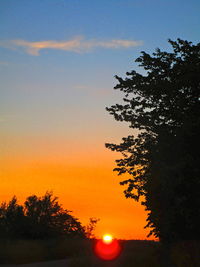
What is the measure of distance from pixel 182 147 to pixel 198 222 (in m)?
4.43

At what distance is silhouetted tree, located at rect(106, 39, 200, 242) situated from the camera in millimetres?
22953

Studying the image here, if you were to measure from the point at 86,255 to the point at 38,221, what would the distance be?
49.7 feet

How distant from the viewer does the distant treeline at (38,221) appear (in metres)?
37.8

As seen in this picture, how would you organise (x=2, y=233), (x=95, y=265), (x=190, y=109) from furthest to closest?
(x=2, y=233) < (x=190, y=109) < (x=95, y=265)

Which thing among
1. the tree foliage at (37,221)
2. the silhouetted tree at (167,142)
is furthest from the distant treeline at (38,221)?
the silhouetted tree at (167,142)

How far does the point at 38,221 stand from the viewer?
129 feet

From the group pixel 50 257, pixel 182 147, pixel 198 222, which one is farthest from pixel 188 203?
pixel 50 257

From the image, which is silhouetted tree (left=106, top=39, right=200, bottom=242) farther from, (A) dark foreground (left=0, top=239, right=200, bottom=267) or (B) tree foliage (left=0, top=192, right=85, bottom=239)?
(B) tree foliage (left=0, top=192, right=85, bottom=239)

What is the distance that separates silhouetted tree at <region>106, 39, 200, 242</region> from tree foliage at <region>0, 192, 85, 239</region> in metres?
15.6

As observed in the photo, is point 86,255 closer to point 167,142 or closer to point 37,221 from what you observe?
point 167,142

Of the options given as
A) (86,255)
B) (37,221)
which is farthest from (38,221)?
(86,255)

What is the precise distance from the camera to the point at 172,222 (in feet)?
76.0

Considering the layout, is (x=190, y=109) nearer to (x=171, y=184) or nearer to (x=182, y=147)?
(x=182, y=147)

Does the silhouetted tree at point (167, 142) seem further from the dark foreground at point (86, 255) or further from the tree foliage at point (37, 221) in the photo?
the tree foliage at point (37, 221)
